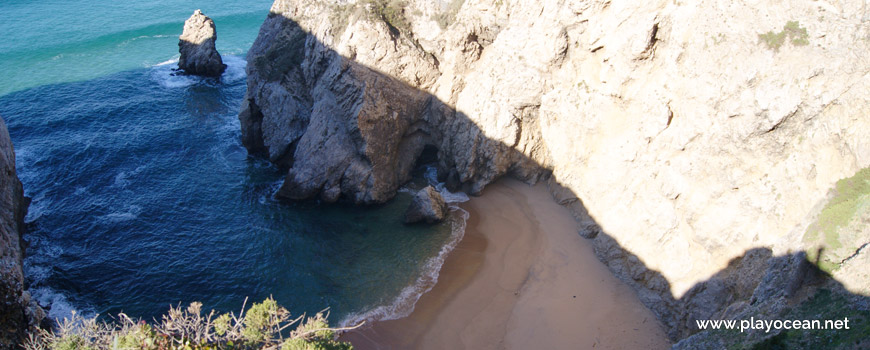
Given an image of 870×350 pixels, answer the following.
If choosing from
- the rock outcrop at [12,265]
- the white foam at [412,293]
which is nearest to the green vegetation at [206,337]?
the rock outcrop at [12,265]

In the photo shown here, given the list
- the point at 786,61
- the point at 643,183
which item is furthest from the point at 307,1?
the point at 786,61

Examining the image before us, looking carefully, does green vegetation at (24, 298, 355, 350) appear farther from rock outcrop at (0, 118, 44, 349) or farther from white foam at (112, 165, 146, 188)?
white foam at (112, 165, 146, 188)

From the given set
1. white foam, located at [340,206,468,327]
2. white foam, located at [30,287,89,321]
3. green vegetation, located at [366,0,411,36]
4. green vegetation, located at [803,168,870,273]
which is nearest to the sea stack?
green vegetation, located at [366,0,411,36]

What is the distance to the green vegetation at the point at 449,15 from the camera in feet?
115

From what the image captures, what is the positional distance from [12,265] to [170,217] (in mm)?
8822

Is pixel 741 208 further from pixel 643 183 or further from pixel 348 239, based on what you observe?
pixel 348 239

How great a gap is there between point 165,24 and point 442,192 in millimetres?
58024

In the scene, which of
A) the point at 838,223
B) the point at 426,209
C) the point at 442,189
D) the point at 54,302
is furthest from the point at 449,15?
the point at 54,302

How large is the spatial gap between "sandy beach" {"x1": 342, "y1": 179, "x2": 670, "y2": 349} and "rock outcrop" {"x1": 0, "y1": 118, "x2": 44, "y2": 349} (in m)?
15.9

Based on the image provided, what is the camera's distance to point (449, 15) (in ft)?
115

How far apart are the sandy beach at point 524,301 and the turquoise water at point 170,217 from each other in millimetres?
1624

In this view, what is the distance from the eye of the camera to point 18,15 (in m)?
65.1

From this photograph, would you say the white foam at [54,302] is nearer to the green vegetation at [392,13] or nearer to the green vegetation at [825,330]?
the green vegetation at [392,13]

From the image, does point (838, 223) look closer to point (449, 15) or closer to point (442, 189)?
point (442, 189)
